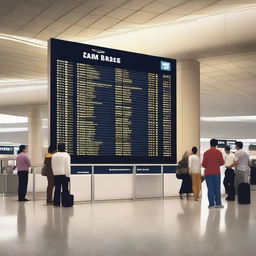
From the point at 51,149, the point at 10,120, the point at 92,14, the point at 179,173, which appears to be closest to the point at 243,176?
the point at 179,173

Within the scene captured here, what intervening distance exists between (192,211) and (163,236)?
463cm

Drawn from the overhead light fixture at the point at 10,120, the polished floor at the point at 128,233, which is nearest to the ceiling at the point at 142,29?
the polished floor at the point at 128,233

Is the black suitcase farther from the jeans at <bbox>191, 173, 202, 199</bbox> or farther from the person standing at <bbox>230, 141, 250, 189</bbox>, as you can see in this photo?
the jeans at <bbox>191, 173, 202, 199</bbox>

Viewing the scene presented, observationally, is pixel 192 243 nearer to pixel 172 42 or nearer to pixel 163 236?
pixel 163 236

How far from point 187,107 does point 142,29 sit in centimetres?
339

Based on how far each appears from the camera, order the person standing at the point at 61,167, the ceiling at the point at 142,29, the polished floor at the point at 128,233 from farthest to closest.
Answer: the ceiling at the point at 142,29, the person standing at the point at 61,167, the polished floor at the point at 128,233

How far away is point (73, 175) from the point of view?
14.6 meters

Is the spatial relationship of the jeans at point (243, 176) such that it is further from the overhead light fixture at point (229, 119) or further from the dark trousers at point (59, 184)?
the overhead light fixture at point (229, 119)

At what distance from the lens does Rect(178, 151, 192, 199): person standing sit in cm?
1642

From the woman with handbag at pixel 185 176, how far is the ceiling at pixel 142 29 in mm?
3558

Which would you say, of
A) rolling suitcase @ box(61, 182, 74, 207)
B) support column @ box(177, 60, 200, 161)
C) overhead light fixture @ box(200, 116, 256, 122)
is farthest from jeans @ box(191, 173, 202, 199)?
overhead light fixture @ box(200, 116, 256, 122)

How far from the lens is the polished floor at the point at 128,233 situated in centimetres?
625

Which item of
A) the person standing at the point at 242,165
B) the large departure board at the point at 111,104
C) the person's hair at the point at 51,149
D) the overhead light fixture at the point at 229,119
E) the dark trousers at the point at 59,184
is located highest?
the overhead light fixture at the point at 229,119

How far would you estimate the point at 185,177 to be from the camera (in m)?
16.5
